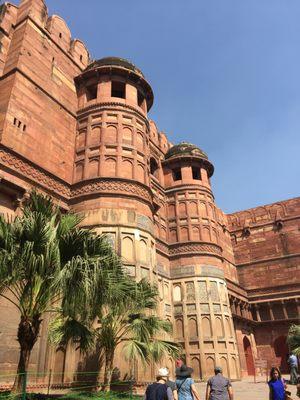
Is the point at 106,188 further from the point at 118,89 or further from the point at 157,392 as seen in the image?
the point at 157,392

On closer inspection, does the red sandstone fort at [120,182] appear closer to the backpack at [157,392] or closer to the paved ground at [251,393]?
the paved ground at [251,393]

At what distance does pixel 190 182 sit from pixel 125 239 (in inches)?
463

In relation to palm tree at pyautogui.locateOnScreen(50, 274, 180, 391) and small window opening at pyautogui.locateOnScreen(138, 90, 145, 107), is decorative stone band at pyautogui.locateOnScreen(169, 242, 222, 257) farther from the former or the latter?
palm tree at pyautogui.locateOnScreen(50, 274, 180, 391)

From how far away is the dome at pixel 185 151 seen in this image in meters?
27.9

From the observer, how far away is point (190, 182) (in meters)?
27.1

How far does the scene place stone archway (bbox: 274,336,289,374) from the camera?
30.6 meters

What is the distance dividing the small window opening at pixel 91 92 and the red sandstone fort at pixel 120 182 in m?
0.08

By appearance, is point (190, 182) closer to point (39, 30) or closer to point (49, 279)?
point (39, 30)

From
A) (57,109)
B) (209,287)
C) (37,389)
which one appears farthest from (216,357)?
(57,109)

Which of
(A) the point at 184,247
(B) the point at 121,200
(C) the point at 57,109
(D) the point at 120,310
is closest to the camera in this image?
(D) the point at 120,310

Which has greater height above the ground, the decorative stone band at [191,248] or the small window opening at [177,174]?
the small window opening at [177,174]

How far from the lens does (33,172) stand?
51.4 ft

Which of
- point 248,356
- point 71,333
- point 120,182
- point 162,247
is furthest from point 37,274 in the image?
point 248,356

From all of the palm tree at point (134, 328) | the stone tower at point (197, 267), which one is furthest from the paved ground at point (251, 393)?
the stone tower at point (197, 267)
